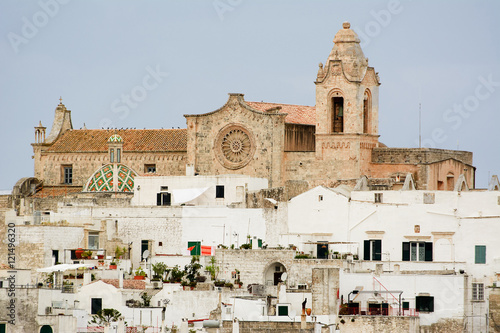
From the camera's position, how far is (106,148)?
81.6m

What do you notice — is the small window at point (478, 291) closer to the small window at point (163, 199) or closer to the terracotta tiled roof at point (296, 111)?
the small window at point (163, 199)

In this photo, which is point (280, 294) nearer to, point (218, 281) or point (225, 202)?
point (218, 281)

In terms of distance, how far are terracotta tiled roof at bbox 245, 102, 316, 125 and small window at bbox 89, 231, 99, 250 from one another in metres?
10.9

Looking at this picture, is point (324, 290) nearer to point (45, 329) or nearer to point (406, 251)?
point (406, 251)

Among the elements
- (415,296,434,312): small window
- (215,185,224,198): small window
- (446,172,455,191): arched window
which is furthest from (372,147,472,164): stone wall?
(415,296,434,312): small window

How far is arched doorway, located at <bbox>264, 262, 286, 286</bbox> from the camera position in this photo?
67750 millimetres

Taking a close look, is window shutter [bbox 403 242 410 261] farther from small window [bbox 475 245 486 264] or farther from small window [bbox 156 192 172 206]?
small window [bbox 156 192 172 206]

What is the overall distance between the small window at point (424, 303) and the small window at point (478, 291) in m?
2.09

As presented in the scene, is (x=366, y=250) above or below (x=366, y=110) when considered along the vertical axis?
below

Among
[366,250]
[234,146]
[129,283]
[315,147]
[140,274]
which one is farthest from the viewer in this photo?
[234,146]

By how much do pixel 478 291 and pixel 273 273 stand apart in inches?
347

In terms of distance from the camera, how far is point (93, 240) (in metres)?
71.6

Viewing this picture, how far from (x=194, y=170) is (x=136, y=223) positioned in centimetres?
572

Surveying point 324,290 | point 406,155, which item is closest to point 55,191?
point 406,155
